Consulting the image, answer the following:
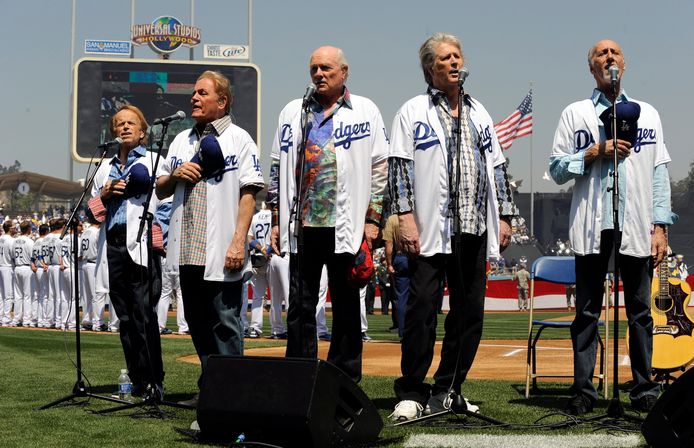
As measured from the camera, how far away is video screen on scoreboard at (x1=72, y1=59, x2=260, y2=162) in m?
44.3

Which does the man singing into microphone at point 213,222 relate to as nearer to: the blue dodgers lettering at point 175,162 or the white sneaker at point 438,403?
the blue dodgers lettering at point 175,162

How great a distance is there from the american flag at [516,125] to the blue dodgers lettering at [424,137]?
29.1m

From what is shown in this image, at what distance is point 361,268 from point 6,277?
862 inches

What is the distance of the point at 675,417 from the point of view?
5.43m

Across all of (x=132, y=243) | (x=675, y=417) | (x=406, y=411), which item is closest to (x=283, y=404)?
(x=406, y=411)

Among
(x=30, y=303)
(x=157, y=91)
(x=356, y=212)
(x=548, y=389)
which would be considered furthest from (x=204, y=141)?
(x=157, y=91)

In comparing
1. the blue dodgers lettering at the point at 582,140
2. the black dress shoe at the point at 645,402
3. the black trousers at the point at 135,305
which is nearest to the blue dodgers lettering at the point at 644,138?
the blue dodgers lettering at the point at 582,140

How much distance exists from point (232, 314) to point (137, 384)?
6.18ft

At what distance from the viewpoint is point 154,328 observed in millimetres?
8508

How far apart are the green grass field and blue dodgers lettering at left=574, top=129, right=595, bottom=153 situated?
1.92m

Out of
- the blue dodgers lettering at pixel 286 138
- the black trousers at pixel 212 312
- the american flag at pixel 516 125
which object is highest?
the american flag at pixel 516 125

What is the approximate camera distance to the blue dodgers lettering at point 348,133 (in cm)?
723

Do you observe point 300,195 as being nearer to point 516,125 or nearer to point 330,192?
point 330,192

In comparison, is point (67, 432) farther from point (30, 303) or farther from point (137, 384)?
point (30, 303)
